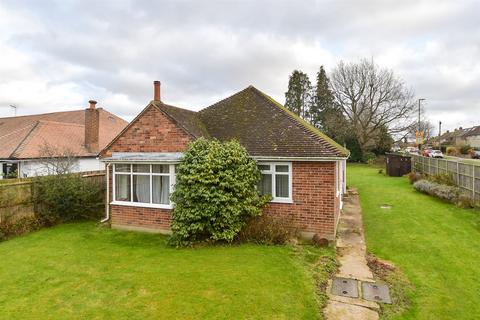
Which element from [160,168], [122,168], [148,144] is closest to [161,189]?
[160,168]

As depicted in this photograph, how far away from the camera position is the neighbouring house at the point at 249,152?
31.2ft

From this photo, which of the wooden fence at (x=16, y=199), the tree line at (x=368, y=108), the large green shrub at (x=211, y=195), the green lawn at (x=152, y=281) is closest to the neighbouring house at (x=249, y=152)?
the large green shrub at (x=211, y=195)

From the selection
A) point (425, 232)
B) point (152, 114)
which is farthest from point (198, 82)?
point (425, 232)

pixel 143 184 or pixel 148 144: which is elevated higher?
pixel 148 144

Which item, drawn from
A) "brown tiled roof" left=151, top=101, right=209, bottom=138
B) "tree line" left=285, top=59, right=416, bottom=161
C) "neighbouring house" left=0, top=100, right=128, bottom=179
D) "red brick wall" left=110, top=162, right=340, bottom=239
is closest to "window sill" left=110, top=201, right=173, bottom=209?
"brown tiled roof" left=151, top=101, right=209, bottom=138

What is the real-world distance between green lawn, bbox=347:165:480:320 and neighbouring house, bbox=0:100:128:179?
54.9 ft

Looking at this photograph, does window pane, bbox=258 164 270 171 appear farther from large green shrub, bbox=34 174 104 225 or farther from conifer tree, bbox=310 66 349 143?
conifer tree, bbox=310 66 349 143

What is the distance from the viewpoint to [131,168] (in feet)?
36.1

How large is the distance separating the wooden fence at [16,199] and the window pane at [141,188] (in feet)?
14.3

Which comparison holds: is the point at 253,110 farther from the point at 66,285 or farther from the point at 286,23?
the point at 66,285

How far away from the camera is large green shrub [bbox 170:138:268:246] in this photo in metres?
8.94

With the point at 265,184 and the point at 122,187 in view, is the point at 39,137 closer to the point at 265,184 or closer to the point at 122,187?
the point at 122,187

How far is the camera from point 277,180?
10.1 m

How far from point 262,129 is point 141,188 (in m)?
5.03
